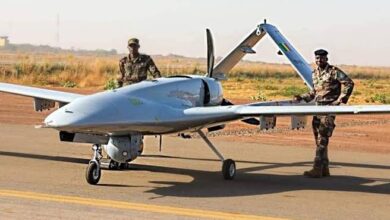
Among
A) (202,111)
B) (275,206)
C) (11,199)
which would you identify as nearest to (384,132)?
(202,111)

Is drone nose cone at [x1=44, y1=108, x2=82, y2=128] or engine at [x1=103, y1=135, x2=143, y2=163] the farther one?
engine at [x1=103, y1=135, x2=143, y2=163]

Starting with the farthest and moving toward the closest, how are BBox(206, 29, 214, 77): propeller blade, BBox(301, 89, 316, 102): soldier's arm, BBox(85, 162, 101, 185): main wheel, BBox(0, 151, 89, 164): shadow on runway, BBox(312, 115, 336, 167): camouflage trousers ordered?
BBox(0, 151, 89, 164): shadow on runway
BBox(206, 29, 214, 77): propeller blade
BBox(301, 89, 316, 102): soldier's arm
BBox(312, 115, 336, 167): camouflage trousers
BBox(85, 162, 101, 185): main wheel

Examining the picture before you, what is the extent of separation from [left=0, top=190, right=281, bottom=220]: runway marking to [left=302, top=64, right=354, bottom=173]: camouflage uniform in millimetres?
4377

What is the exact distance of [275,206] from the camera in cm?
1088

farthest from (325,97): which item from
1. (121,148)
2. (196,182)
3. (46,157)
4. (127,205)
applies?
(46,157)

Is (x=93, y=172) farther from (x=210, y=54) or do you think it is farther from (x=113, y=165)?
(x=210, y=54)

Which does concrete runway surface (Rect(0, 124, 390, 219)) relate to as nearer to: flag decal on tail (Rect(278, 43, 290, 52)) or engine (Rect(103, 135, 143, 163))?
engine (Rect(103, 135, 143, 163))

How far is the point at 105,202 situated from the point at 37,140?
8751mm

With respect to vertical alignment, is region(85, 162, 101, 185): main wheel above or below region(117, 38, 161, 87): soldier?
below

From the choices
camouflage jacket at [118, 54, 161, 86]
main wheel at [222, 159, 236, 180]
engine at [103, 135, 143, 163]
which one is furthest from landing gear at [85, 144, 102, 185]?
camouflage jacket at [118, 54, 161, 86]

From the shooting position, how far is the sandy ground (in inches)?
407

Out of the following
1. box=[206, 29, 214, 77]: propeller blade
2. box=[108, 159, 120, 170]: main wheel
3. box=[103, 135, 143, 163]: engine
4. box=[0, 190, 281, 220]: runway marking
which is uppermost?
box=[206, 29, 214, 77]: propeller blade

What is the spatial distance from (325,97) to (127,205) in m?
5.06

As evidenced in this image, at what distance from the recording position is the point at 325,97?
14258 millimetres
